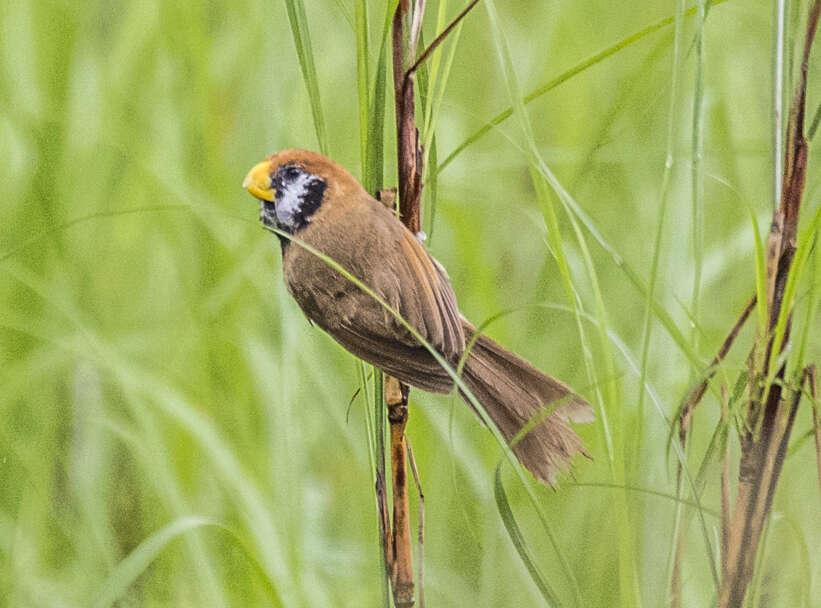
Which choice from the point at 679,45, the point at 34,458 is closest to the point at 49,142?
the point at 34,458

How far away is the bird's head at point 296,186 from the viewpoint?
1.93 feet

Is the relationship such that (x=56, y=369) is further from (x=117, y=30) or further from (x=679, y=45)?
(x=679, y=45)

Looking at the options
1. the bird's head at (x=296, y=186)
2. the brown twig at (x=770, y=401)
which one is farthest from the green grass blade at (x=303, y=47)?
the brown twig at (x=770, y=401)

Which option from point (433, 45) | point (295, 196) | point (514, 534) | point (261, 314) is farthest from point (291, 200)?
point (261, 314)

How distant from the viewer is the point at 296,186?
0.60m

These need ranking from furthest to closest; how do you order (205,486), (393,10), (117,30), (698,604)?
(117,30)
(205,486)
(698,604)
(393,10)

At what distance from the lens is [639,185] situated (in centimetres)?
118

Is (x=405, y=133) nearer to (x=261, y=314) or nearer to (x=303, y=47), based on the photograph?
(x=303, y=47)

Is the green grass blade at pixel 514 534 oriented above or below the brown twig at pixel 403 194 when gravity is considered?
below

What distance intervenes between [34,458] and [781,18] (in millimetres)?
835

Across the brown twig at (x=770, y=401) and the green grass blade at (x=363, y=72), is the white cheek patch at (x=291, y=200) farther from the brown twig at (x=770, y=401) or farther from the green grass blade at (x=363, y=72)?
the brown twig at (x=770, y=401)

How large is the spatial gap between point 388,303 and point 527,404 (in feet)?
0.32

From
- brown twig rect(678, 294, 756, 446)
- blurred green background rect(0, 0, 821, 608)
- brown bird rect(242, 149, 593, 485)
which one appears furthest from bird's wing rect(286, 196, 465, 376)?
blurred green background rect(0, 0, 821, 608)

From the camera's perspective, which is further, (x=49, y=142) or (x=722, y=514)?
(x=49, y=142)
